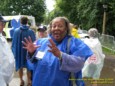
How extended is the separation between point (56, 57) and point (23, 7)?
5341 centimetres

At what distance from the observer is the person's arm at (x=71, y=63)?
164 inches

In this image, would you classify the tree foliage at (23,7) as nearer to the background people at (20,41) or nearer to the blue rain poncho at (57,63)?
the background people at (20,41)

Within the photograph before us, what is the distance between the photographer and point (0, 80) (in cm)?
471

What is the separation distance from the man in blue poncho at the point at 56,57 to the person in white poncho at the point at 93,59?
4.29 m

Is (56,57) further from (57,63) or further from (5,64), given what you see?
(5,64)

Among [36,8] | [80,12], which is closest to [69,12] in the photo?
[36,8]

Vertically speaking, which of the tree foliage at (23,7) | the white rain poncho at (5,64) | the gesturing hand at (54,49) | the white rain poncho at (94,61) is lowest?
the tree foliage at (23,7)

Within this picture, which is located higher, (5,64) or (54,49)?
(54,49)

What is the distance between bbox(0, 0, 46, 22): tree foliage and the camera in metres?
56.5

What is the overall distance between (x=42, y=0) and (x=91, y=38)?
2030 inches

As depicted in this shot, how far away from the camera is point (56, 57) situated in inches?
169

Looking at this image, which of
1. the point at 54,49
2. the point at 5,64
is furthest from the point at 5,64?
the point at 54,49

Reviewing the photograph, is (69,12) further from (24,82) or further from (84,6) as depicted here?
(24,82)

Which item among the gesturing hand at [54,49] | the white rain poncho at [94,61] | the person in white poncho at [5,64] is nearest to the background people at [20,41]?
the white rain poncho at [94,61]
